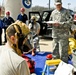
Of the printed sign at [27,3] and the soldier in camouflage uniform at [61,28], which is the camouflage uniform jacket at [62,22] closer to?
the soldier in camouflage uniform at [61,28]

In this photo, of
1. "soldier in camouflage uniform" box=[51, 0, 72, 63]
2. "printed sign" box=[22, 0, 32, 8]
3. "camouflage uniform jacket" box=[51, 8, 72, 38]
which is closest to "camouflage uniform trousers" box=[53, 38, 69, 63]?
"soldier in camouflage uniform" box=[51, 0, 72, 63]

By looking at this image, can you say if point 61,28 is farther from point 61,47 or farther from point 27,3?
point 27,3

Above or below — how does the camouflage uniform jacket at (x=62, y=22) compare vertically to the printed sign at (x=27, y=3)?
below

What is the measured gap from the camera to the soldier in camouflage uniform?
17.3 ft

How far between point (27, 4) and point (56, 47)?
6144 mm

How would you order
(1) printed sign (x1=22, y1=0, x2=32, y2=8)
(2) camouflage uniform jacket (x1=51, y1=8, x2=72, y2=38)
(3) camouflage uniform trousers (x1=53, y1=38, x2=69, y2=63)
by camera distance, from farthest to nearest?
(1) printed sign (x1=22, y1=0, x2=32, y2=8)
(3) camouflage uniform trousers (x1=53, y1=38, x2=69, y2=63)
(2) camouflage uniform jacket (x1=51, y1=8, x2=72, y2=38)

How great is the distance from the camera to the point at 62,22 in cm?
525

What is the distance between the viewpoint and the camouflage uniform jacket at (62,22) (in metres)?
5.26

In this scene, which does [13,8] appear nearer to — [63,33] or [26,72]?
[63,33]

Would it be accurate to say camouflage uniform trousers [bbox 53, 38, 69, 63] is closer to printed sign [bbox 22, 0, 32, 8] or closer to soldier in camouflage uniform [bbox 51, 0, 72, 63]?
soldier in camouflage uniform [bbox 51, 0, 72, 63]

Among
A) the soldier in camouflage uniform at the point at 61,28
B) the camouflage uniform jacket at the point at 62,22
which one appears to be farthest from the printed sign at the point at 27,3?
the camouflage uniform jacket at the point at 62,22

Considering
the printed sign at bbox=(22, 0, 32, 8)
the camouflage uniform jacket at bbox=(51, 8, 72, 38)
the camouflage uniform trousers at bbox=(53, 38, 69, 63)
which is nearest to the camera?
the camouflage uniform jacket at bbox=(51, 8, 72, 38)

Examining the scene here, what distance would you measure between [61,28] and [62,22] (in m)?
0.16

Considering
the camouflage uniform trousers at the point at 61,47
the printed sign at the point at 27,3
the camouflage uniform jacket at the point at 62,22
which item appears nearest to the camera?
the camouflage uniform jacket at the point at 62,22
